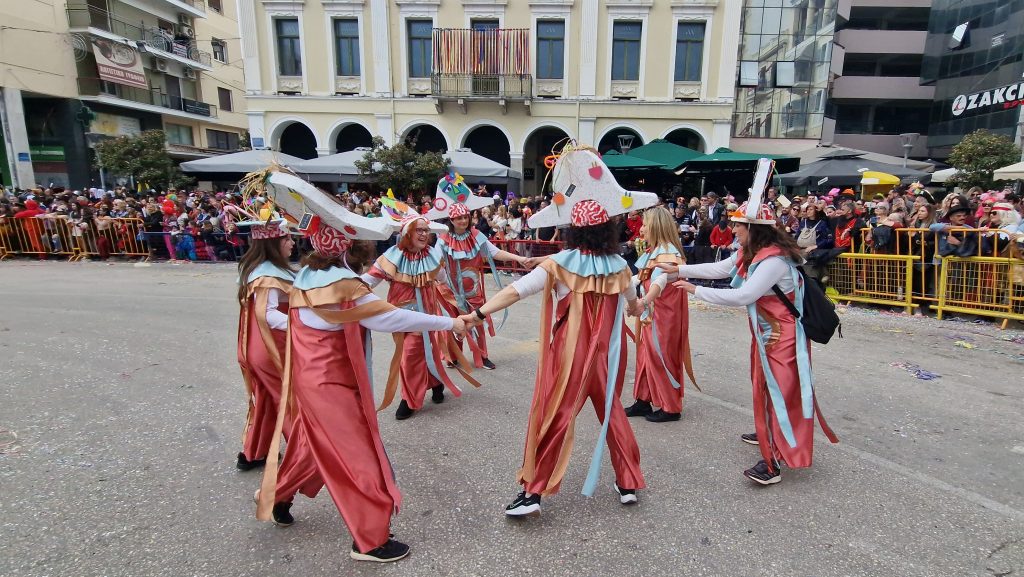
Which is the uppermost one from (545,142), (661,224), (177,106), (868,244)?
(177,106)

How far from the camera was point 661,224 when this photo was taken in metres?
4.43

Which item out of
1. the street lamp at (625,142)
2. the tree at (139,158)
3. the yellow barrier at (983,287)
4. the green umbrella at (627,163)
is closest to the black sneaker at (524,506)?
the yellow barrier at (983,287)

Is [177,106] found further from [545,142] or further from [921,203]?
[921,203]

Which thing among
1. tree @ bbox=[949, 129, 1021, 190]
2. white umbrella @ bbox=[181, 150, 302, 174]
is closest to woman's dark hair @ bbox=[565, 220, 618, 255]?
white umbrella @ bbox=[181, 150, 302, 174]

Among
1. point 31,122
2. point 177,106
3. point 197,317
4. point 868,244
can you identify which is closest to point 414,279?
point 197,317

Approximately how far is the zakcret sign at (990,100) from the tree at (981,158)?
4.80 meters

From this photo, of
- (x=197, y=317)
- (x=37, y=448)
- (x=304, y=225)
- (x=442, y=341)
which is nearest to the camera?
(x=304, y=225)

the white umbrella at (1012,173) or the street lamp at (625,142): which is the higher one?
the street lamp at (625,142)

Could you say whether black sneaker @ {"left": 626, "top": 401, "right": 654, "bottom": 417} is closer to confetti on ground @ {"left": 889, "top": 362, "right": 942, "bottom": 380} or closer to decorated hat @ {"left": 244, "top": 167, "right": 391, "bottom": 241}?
decorated hat @ {"left": 244, "top": 167, "right": 391, "bottom": 241}

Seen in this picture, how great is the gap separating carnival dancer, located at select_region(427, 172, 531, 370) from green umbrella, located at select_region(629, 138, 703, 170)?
10.9 metres

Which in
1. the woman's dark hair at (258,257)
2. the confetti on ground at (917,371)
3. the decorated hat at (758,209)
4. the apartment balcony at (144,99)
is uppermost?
the apartment balcony at (144,99)

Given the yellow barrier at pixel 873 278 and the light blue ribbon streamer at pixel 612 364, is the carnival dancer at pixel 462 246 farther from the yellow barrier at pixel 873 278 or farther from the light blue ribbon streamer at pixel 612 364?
the yellow barrier at pixel 873 278

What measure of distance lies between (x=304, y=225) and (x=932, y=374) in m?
6.12

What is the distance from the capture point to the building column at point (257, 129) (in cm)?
2150
